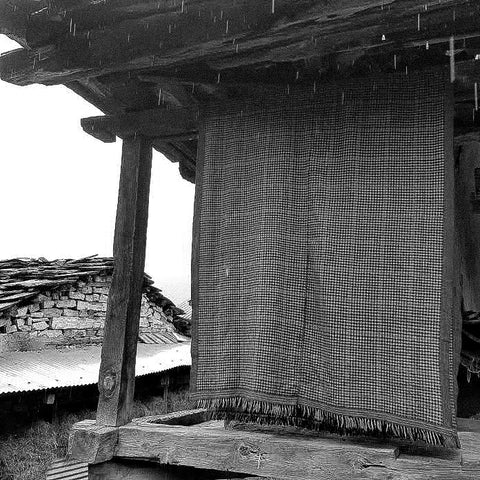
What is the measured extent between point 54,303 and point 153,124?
8740 millimetres

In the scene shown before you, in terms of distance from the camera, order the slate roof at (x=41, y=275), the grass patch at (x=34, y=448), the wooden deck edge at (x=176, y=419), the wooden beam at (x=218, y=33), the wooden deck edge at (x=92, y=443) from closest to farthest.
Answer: the wooden beam at (x=218, y=33), the wooden deck edge at (x=92, y=443), the wooden deck edge at (x=176, y=419), the grass patch at (x=34, y=448), the slate roof at (x=41, y=275)

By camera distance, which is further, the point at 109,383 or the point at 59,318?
the point at 59,318

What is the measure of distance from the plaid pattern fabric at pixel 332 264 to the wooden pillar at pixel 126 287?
1.94 feet

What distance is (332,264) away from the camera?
285 centimetres

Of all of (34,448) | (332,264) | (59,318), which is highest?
(332,264)

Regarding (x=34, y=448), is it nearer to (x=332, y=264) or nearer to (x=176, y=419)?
(x=176, y=419)

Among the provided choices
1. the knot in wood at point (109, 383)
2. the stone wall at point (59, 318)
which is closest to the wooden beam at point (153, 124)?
the knot in wood at point (109, 383)

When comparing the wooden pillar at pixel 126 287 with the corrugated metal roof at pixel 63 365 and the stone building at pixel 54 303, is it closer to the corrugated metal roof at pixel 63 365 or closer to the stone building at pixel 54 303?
the corrugated metal roof at pixel 63 365

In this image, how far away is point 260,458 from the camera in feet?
9.40

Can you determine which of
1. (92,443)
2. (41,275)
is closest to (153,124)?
(92,443)

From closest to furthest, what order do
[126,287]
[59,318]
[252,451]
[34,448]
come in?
[252,451], [126,287], [34,448], [59,318]

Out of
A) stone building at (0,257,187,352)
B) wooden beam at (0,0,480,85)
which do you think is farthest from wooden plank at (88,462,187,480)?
stone building at (0,257,187,352)

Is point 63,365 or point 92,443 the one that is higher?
point 92,443

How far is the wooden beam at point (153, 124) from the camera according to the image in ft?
11.6
